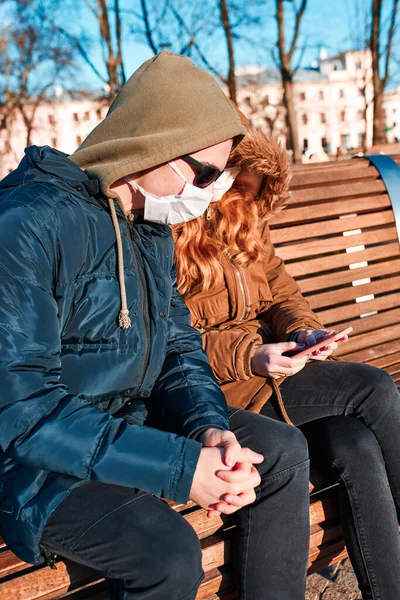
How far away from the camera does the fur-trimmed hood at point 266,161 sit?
280cm

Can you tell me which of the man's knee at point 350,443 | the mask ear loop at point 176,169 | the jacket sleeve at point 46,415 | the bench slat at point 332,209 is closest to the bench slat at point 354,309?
the bench slat at point 332,209

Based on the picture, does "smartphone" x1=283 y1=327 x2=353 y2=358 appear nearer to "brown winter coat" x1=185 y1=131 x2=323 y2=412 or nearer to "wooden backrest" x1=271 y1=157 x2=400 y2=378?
"brown winter coat" x1=185 y1=131 x2=323 y2=412

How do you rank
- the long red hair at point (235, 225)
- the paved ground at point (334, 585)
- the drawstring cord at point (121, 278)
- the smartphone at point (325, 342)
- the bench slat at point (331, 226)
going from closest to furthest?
the drawstring cord at point (121, 278), the smartphone at point (325, 342), the long red hair at point (235, 225), the paved ground at point (334, 585), the bench slat at point (331, 226)

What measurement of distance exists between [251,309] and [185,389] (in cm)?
79

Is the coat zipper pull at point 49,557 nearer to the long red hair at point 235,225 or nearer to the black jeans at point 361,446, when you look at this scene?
the black jeans at point 361,446

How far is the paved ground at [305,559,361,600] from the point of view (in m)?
2.88

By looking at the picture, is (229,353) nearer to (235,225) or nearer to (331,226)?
(235,225)

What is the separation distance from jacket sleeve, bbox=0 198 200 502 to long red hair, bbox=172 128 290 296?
41.3 inches

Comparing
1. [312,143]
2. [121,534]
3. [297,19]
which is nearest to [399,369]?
[121,534]

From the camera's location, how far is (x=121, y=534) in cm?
167

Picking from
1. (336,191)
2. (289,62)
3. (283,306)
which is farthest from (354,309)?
(289,62)

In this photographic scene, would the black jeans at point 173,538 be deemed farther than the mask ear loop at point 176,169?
No

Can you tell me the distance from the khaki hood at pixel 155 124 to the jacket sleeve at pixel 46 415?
1.43ft

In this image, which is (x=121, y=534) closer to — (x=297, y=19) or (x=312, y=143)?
(x=297, y=19)
